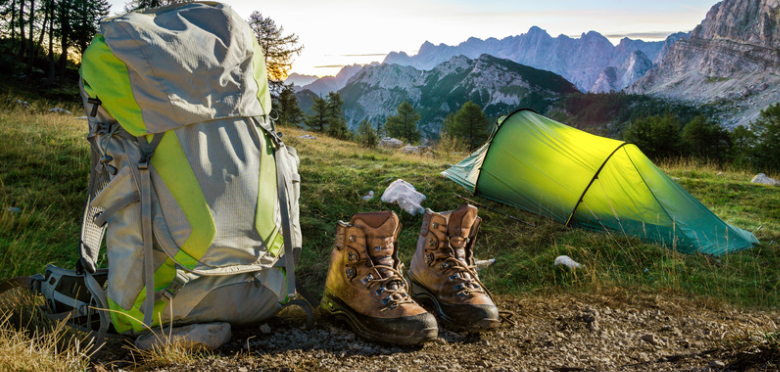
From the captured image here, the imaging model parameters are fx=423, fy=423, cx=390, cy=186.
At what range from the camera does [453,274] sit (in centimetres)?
270

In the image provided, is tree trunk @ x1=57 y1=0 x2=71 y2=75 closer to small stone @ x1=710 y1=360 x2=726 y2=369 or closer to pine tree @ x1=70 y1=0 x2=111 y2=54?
pine tree @ x1=70 y1=0 x2=111 y2=54

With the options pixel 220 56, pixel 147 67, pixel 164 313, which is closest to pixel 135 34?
pixel 147 67

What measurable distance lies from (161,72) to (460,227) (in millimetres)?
1964

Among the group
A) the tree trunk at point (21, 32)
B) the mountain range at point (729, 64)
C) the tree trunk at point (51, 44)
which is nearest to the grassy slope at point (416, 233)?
the tree trunk at point (51, 44)

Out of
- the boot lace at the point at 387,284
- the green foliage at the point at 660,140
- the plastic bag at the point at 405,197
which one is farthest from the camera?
the green foliage at the point at 660,140

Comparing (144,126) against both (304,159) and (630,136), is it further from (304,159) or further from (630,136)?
(630,136)

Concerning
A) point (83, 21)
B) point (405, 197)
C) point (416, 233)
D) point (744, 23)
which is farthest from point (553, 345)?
point (744, 23)

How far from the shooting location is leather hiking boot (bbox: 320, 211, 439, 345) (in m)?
2.30

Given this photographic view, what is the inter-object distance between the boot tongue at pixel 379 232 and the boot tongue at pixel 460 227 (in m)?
0.44

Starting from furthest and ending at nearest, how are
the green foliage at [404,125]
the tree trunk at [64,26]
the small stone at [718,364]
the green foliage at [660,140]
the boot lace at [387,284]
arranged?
the green foliage at [404,125], the tree trunk at [64,26], the green foliage at [660,140], the boot lace at [387,284], the small stone at [718,364]

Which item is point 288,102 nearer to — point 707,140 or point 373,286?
point 373,286

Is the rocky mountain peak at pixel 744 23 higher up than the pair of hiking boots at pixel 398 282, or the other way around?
the rocky mountain peak at pixel 744 23

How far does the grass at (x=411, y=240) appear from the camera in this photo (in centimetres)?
357

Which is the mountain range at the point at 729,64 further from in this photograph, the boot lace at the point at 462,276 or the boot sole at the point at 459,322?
the boot sole at the point at 459,322
